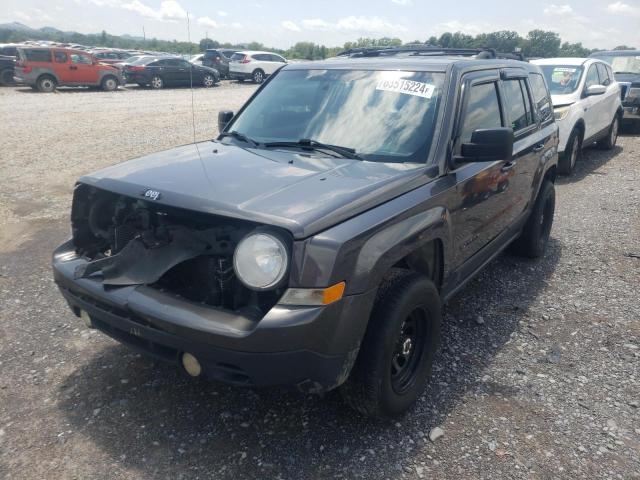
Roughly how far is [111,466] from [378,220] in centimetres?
173

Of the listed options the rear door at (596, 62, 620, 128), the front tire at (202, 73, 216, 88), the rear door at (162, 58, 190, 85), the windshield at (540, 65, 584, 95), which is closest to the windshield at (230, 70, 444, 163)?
the windshield at (540, 65, 584, 95)

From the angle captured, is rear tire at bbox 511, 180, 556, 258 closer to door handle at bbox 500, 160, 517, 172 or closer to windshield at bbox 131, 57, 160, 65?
door handle at bbox 500, 160, 517, 172

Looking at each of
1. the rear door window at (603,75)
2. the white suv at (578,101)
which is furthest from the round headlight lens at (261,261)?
the rear door window at (603,75)

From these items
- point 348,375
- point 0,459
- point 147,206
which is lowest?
point 0,459

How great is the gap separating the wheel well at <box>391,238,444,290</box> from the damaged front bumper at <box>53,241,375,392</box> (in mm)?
587

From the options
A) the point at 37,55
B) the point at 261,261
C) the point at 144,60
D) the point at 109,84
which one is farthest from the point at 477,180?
the point at 144,60

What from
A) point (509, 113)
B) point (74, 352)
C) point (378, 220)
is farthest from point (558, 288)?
point (74, 352)

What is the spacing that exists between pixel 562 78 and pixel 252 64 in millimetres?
20935

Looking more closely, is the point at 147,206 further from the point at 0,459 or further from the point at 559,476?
the point at 559,476

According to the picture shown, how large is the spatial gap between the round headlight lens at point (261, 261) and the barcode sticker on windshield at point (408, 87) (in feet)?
5.26

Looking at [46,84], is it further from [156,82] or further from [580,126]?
[580,126]

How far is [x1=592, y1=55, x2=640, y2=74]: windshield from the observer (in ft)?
41.8

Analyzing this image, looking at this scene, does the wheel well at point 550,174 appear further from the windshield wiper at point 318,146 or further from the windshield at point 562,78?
the windshield at point 562,78

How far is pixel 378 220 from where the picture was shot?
2508mm
